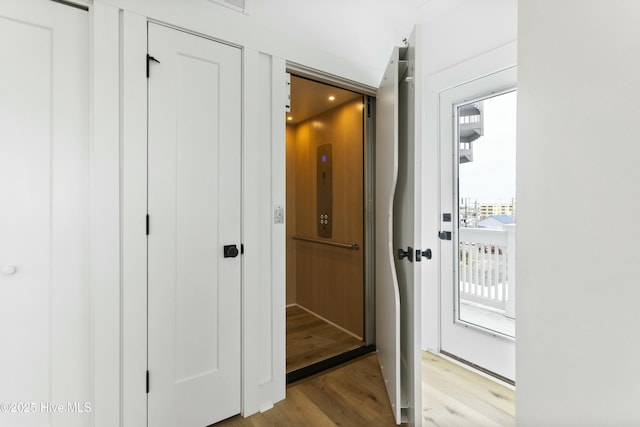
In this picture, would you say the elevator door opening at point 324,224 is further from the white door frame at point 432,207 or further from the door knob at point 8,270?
the door knob at point 8,270

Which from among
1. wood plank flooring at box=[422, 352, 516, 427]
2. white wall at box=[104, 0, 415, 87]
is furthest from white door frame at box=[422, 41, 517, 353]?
white wall at box=[104, 0, 415, 87]

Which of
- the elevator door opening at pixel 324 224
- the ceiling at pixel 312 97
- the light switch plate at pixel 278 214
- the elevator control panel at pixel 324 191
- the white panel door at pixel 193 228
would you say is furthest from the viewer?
the elevator control panel at pixel 324 191

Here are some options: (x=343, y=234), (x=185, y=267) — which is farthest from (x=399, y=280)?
(x=185, y=267)

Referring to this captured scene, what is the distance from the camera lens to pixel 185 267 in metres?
1.68

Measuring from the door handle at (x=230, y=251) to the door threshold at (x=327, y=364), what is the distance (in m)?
1.03

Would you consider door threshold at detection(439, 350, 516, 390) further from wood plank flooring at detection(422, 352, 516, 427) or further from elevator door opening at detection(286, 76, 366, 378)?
elevator door opening at detection(286, 76, 366, 378)

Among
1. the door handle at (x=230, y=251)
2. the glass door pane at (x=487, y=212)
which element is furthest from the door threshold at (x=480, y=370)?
the door handle at (x=230, y=251)

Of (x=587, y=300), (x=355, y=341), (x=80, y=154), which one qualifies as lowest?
(x=355, y=341)

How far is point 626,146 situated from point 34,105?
197 cm

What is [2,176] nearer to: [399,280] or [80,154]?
[80,154]

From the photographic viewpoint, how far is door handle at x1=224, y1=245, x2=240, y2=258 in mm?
1782

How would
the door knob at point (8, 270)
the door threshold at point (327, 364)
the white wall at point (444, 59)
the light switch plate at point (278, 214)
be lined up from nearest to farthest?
the door knob at point (8, 270)
the light switch plate at point (278, 214)
the white wall at point (444, 59)
the door threshold at point (327, 364)

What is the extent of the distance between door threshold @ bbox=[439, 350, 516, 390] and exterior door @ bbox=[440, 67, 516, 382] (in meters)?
0.02

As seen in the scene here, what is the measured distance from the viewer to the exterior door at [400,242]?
1655mm
